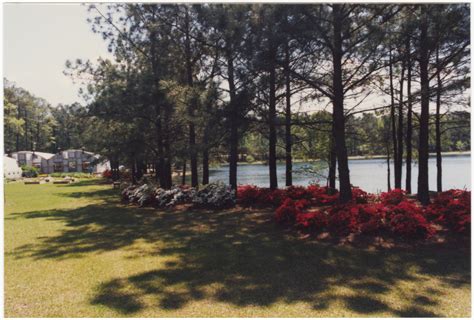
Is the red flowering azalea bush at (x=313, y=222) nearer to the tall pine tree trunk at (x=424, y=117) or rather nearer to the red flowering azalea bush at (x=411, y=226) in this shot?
the red flowering azalea bush at (x=411, y=226)

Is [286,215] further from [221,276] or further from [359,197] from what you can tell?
[221,276]

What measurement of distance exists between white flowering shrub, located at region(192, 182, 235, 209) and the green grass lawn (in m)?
3.07

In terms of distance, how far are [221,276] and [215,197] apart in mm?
7087

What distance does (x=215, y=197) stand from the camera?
13367 mm

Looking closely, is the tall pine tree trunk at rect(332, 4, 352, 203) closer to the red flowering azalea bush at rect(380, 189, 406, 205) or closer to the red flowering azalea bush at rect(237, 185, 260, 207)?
the red flowering azalea bush at rect(380, 189, 406, 205)

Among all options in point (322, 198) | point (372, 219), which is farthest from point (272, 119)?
point (372, 219)

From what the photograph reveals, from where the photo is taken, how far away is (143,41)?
1650 centimetres

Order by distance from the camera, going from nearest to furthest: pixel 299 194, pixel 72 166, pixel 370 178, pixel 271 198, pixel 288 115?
pixel 299 194, pixel 271 198, pixel 288 115, pixel 370 178, pixel 72 166

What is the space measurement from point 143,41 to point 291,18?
9188 mm

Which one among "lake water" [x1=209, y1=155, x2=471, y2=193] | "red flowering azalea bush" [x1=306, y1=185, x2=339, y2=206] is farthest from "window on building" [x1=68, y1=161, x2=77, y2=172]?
"red flowering azalea bush" [x1=306, y1=185, x2=339, y2=206]

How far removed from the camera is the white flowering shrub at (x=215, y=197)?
13.3m

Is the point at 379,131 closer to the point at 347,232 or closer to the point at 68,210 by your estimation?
the point at 347,232

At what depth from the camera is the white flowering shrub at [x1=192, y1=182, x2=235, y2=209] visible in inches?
524

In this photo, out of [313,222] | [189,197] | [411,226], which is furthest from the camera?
[189,197]
